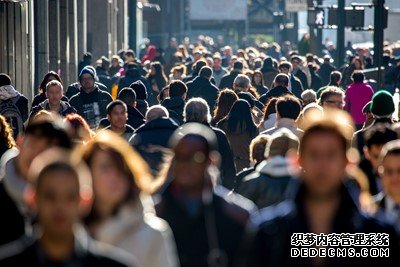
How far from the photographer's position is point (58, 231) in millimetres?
5102

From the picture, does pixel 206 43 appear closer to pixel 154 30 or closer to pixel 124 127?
pixel 154 30

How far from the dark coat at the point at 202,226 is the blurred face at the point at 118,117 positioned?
643 cm

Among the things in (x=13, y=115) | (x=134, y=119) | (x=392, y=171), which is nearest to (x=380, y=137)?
(x=392, y=171)

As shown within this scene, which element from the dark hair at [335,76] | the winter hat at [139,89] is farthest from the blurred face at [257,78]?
the winter hat at [139,89]

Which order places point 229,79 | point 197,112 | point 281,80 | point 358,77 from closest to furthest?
1. point 197,112
2. point 281,80
3. point 358,77
4. point 229,79

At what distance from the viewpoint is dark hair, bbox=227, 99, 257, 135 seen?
15.7m

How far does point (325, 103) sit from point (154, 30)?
58.8 m

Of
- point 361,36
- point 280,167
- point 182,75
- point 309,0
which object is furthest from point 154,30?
point 280,167

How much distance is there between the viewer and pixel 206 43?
211 feet

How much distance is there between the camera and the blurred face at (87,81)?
61.3 feet

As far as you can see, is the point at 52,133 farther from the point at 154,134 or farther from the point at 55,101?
the point at 55,101

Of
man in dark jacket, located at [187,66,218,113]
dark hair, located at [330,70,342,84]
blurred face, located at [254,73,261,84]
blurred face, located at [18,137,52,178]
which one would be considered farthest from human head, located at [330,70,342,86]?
blurred face, located at [18,137,52,178]

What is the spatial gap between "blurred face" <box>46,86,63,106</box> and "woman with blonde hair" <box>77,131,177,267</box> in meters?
9.81

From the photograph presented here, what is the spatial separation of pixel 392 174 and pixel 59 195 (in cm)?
356
